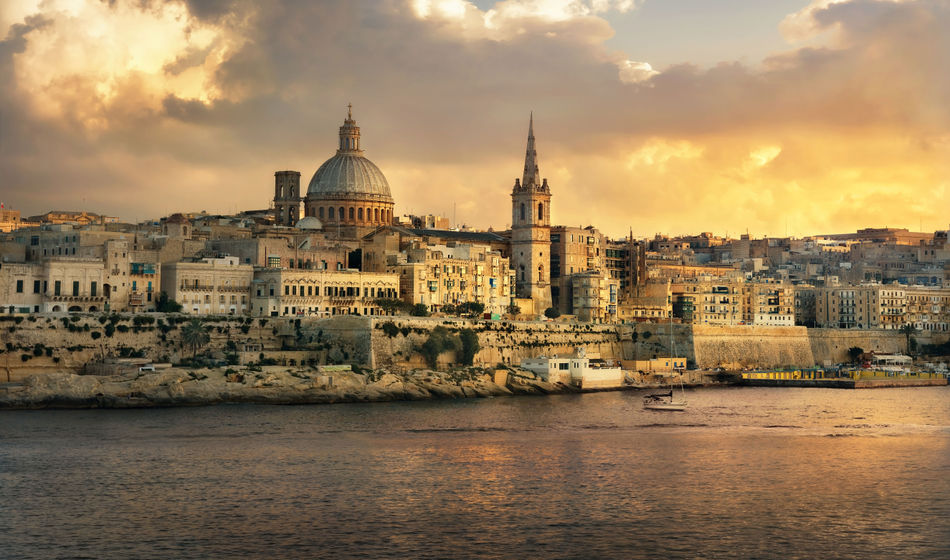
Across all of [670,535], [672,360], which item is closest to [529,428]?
[670,535]

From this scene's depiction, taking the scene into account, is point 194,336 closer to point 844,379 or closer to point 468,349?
point 468,349

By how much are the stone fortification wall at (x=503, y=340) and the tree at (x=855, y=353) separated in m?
21.6

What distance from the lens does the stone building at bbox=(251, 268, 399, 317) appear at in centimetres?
7056

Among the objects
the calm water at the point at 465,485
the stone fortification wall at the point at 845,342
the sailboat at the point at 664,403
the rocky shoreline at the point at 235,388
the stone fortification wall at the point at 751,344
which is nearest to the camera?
the calm water at the point at 465,485

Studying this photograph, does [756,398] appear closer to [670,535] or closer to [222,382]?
[222,382]

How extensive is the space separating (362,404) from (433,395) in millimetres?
4983

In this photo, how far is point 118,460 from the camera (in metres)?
40.0

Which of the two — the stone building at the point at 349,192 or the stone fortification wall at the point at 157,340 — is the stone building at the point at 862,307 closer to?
the stone building at the point at 349,192

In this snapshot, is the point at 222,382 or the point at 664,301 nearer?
the point at 222,382

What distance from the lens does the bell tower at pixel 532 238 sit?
3601 inches

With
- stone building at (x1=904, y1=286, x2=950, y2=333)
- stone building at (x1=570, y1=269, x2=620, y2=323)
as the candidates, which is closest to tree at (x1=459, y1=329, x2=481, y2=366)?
stone building at (x1=570, y1=269, x2=620, y2=323)

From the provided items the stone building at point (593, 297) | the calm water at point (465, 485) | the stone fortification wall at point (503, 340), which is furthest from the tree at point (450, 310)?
the calm water at point (465, 485)

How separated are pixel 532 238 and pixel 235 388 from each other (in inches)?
1512

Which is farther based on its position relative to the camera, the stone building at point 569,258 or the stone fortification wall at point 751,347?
the stone building at point 569,258
